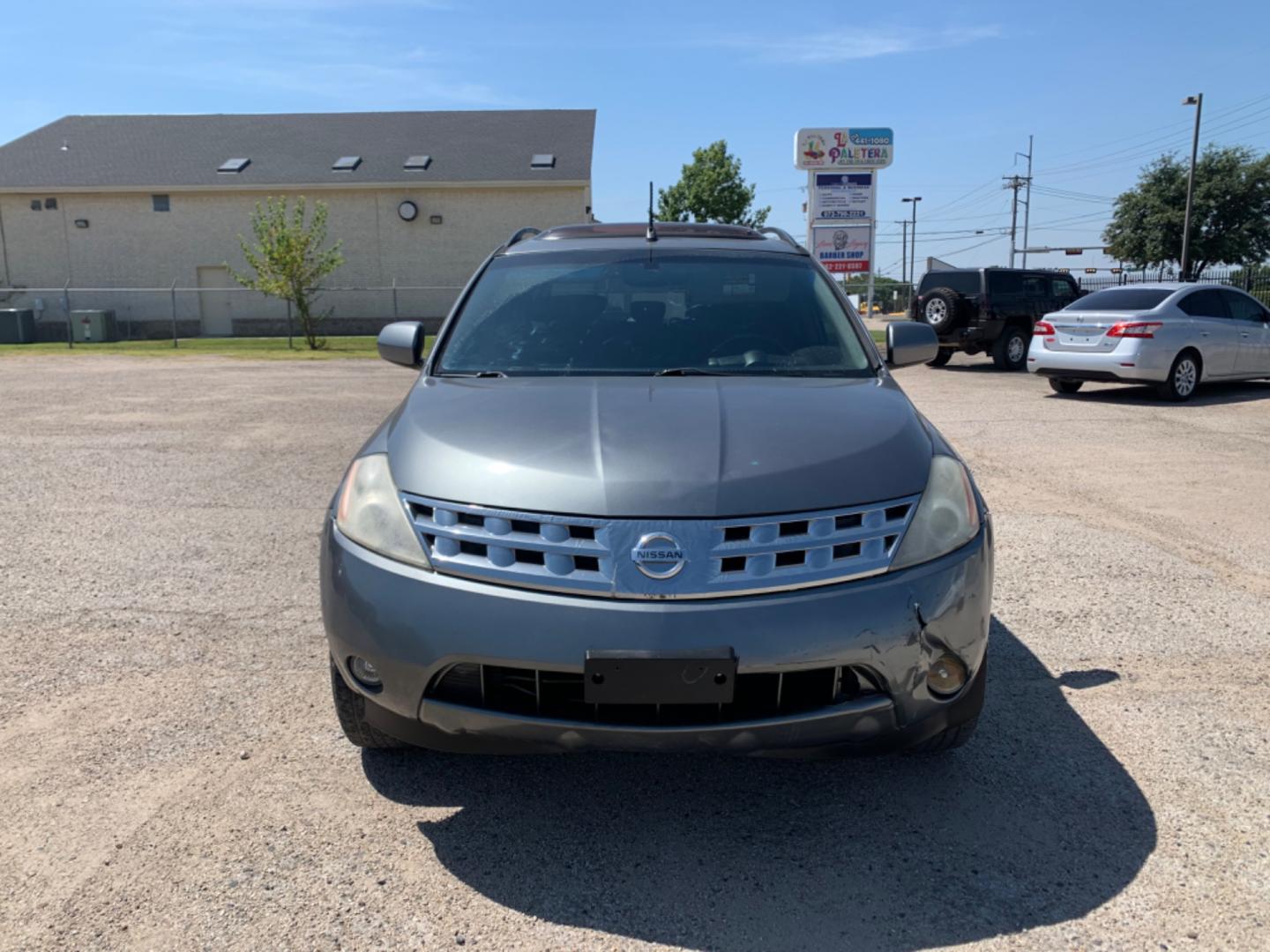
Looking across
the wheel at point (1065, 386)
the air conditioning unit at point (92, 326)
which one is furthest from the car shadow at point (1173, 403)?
the air conditioning unit at point (92, 326)

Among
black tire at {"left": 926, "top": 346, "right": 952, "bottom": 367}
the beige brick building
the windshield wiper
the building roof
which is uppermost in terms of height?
the building roof

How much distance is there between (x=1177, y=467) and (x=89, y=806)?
8522 mm

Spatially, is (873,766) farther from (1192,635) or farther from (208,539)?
(208,539)

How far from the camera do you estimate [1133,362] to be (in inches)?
519

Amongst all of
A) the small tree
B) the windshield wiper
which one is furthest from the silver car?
the small tree

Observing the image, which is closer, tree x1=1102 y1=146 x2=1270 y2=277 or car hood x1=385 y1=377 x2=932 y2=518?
car hood x1=385 y1=377 x2=932 y2=518

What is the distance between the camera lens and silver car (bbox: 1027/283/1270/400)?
13242mm

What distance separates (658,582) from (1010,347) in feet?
60.3

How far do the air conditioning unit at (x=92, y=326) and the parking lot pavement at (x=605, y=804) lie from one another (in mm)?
28311

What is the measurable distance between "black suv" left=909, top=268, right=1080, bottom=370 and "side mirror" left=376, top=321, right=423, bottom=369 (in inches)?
622

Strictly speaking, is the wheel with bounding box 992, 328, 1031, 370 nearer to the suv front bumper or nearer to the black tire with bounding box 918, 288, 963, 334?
the black tire with bounding box 918, 288, 963, 334

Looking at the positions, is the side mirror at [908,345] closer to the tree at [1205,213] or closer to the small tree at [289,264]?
the small tree at [289,264]

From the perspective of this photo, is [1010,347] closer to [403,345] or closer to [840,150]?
[840,150]

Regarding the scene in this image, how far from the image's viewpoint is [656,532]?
98.7 inches
